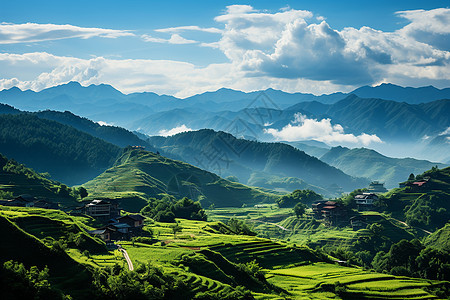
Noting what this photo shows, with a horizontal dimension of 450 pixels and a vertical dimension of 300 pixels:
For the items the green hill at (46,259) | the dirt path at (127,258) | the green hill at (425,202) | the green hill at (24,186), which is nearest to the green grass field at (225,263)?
the green hill at (46,259)

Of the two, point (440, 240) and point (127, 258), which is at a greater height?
point (127, 258)

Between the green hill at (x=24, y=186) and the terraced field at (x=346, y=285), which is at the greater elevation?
the green hill at (x=24, y=186)

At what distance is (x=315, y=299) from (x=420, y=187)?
13075cm

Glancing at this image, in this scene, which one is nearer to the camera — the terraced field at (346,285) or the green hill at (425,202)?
the terraced field at (346,285)

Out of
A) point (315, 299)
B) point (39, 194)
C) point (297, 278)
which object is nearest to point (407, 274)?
point (297, 278)

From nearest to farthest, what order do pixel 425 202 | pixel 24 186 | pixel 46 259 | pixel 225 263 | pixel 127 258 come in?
pixel 46 259 → pixel 127 258 → pixel 225 263 → pixel 24 186 → pixel 425 202

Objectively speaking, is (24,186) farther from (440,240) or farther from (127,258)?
(440,240)

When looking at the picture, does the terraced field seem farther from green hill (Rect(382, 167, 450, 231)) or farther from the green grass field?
green hill (Rect(382, 167, 450, 231))

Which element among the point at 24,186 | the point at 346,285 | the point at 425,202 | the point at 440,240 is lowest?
the point at 440,240

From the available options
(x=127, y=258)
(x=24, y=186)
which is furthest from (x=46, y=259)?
(x=24, y=186)

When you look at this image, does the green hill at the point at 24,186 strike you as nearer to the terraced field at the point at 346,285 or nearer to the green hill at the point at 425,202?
the terraced field at the point at 346,285

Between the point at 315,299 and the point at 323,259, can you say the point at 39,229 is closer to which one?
the point at 315,299

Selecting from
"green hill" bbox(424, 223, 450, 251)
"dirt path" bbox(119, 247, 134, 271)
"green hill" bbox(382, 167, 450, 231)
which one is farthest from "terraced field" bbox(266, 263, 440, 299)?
"green hill" bbox(382, 167, 450, 231)

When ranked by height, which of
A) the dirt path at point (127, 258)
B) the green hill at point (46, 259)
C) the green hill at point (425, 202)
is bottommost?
the green hill at point (425, 202)
